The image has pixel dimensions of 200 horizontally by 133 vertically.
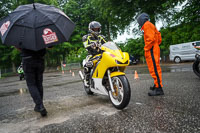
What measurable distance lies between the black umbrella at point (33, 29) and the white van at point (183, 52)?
1602 cm

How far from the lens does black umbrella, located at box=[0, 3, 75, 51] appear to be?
9.42ft

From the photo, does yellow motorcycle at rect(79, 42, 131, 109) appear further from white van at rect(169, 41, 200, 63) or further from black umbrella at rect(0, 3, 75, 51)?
white van at rect(169, 41, 200, 63)

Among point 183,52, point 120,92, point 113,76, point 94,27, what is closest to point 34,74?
point 113,76

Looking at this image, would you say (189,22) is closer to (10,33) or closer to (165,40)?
(165,40)

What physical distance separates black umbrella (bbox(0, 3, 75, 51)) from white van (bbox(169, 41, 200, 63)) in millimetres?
16023

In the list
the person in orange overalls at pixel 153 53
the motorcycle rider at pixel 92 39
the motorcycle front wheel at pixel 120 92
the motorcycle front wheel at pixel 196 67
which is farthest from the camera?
the motorcycle front wheel at pixel 196 67

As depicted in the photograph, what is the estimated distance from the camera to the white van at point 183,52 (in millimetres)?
16422

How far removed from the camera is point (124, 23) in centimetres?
2439

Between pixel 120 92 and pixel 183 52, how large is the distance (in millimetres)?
16285

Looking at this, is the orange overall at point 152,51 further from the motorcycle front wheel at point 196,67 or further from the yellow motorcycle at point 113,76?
the motorcycle front wheel at point 196,67

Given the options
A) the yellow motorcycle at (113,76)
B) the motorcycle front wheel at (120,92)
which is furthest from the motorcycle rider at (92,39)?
the motorcycle front wheel at (120,92)

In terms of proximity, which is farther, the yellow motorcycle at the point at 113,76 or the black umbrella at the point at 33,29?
the yellow motorcycle at the point at 113,76

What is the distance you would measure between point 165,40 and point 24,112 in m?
20.0

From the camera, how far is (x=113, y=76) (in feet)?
10.8
